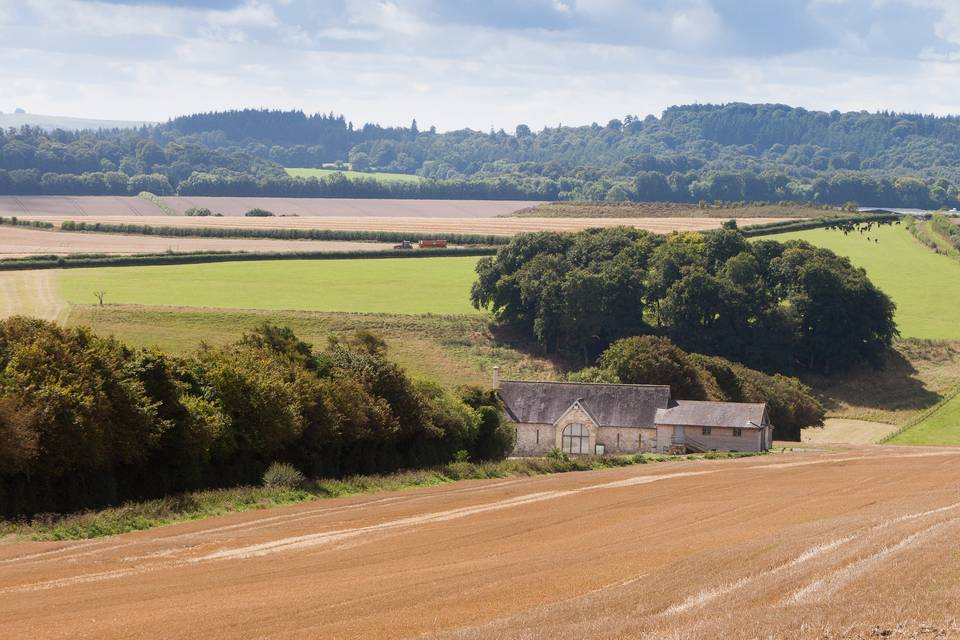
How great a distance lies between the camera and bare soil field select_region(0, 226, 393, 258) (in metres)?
130

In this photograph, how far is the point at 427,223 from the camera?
186 m

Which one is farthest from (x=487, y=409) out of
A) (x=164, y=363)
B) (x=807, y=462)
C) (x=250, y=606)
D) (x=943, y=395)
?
(x=943, y=395)

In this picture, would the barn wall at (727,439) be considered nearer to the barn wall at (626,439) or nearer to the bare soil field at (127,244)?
the barn wall at (626,439)

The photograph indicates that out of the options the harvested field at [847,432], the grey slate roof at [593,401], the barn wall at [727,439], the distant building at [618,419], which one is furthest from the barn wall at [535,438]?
the harvested field at [847,432]

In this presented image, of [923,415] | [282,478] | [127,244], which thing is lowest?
[923,415]

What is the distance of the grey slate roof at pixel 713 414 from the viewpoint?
7538cm

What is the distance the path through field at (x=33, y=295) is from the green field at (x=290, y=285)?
1.25 metres

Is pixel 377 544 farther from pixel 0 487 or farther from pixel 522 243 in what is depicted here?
pixel 522 243

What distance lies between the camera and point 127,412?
3844cm

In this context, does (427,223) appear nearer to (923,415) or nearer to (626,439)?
(923,415)

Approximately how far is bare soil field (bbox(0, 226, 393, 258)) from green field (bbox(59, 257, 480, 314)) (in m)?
8.72

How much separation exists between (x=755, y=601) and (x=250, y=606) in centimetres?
776

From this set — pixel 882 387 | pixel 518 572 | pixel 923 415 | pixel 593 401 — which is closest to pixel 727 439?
→ pixel 593 401

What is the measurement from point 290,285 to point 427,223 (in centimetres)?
6739
